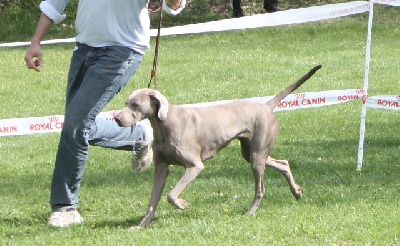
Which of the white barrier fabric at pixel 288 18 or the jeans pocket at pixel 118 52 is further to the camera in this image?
the white barrier fabric at pixel 288 18

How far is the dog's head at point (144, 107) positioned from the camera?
19.3 feet

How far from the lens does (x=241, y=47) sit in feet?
56.7

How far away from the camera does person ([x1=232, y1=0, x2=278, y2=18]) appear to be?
67.3 feet

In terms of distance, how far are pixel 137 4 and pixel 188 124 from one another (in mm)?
869

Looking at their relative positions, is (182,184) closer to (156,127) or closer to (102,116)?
(156,127)

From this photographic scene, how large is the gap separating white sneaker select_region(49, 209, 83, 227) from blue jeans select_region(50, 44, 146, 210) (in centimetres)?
5

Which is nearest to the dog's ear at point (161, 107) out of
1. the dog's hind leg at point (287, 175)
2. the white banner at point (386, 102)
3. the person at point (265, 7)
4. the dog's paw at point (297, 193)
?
the dog's hind leg at point (287, 175)

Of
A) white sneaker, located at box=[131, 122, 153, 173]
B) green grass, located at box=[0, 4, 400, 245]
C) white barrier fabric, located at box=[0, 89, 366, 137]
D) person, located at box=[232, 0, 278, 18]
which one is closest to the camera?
green grass, located at box=[0, 4, 400, 245]

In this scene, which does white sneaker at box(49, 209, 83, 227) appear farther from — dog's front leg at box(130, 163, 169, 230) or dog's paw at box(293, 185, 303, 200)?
dog's paw at box(293, 185, 303, 200)

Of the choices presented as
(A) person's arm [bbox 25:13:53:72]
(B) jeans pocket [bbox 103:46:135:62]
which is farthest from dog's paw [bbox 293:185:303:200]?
(A) person's arm [bbox 25:13:53:72]

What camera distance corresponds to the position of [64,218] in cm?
621

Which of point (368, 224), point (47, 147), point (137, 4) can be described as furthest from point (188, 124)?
point (47, 147)

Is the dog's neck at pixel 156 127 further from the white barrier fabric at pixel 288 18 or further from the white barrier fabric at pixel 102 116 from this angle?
the white barrier fabric at pixel 288 18

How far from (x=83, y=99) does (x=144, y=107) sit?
0.42 metres
